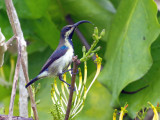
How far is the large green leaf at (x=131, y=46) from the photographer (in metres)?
1.30

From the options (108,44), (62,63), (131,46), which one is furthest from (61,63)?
(108,44)

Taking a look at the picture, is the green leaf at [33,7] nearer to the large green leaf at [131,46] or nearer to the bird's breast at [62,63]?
the large green leaf at [131,46]

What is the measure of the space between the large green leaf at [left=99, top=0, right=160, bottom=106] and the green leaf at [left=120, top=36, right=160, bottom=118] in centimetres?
8

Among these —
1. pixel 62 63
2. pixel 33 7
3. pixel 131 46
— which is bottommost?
pixel 131 46

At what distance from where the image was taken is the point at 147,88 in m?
1.42

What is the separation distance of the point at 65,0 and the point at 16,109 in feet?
1.81

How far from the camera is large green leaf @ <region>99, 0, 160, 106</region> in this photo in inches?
51.1

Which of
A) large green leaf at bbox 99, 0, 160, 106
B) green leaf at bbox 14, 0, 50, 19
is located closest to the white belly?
large green leaf at bbox 99, 0, 160, 106

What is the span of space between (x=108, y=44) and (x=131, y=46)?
0.57 feet

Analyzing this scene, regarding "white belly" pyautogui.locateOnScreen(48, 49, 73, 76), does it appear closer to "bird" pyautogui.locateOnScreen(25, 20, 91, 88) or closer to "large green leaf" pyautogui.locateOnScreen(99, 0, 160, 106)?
"bird" pyautogui.locateOnScreen(25, 20, 91, 88)

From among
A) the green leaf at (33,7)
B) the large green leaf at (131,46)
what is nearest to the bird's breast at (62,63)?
the large green leaf at (131,46)

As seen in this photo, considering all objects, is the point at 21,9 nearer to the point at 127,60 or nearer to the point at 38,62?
the point at 38,62

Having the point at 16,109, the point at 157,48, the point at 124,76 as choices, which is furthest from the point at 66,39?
the point at 16,109

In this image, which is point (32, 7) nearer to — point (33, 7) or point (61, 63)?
point (33, 7)
